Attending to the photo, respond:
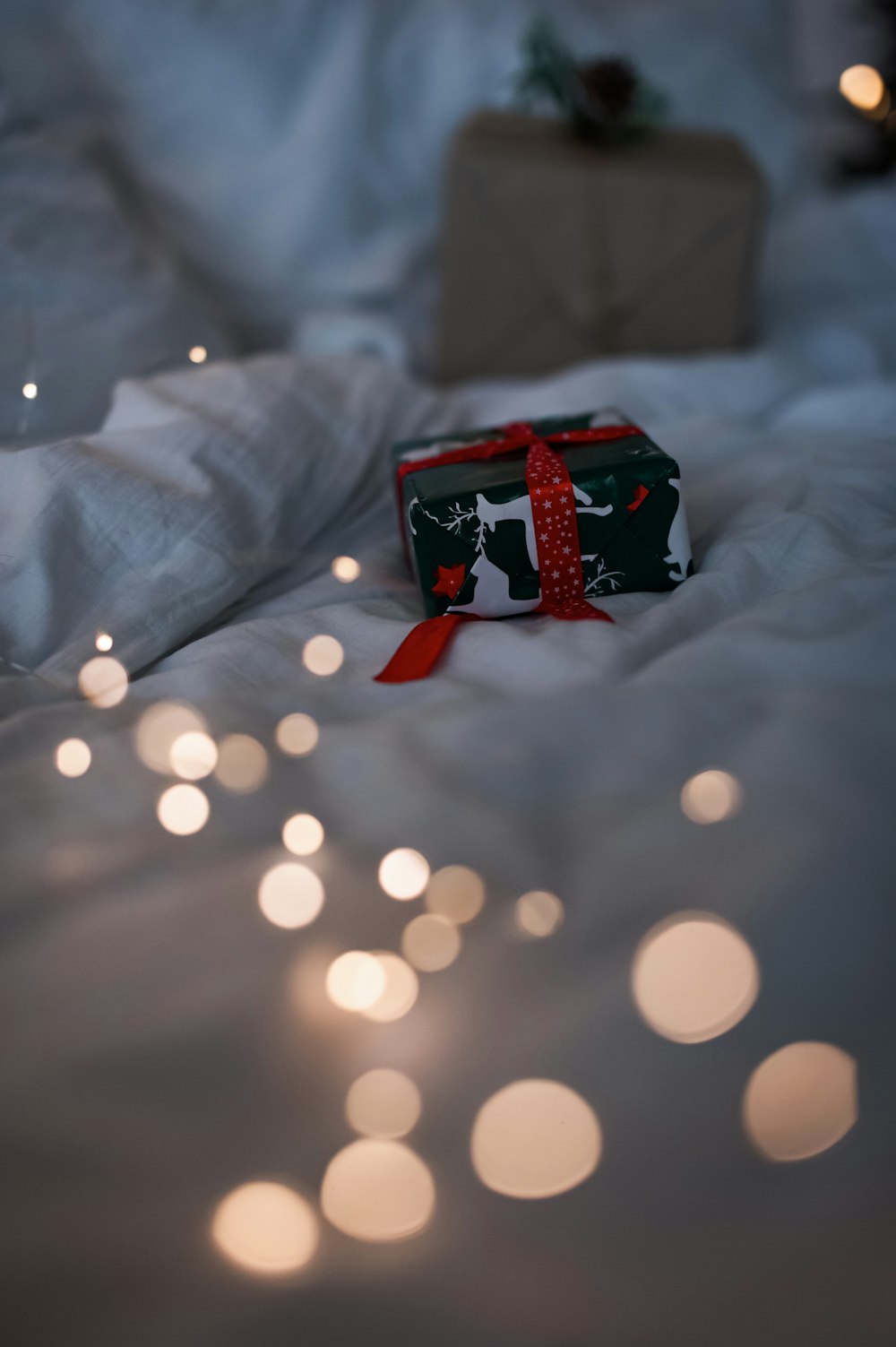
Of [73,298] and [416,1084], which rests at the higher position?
[73,298]

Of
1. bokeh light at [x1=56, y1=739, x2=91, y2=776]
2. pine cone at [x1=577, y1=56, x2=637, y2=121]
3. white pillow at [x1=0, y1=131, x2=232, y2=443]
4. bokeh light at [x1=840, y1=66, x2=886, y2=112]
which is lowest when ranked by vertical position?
bokeh light at [x1=56, y1=739, x2=91, y2=776]

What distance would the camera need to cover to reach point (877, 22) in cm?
138

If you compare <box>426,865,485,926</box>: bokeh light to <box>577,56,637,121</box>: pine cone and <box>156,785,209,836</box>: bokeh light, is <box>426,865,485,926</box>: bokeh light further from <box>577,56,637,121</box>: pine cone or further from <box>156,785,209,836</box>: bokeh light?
<box>577,56,637,121</box>: pine cone

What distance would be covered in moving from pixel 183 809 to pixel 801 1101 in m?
0.34

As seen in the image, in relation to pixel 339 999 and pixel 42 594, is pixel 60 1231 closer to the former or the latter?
pixel 339 999

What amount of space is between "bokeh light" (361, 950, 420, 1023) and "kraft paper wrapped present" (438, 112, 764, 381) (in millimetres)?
1062

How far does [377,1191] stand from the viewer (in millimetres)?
411

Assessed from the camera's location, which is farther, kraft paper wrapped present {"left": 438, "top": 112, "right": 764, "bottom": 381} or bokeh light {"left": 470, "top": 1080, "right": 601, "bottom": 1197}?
kraft paper wrapped present {"left": 438, "top": 112, "right": 764, "bottom": 381}

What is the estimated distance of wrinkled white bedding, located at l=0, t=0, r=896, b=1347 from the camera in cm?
38

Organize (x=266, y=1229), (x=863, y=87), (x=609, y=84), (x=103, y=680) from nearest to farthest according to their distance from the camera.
A: (x=266, y=1229) → (x=103, y=680) → (x=609, y=84) → (x=863, y=87)

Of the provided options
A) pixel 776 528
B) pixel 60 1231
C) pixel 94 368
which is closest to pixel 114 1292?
pixel 60 1231

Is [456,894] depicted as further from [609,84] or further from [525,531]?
[609,84]

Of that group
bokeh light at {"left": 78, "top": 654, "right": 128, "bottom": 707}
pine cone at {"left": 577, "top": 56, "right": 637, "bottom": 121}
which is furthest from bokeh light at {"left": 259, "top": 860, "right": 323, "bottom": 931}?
pine cone at {"left": 577, "top": 56, "right": 637, "bottom": 121}

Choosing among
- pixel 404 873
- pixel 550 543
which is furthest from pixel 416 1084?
pixel 550 543
